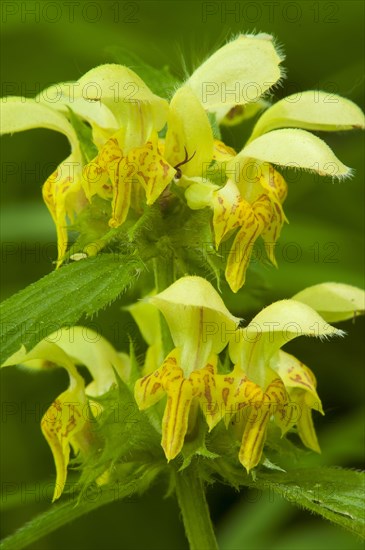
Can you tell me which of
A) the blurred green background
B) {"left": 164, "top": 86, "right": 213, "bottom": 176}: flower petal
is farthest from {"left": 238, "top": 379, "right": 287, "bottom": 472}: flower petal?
the blurred green background

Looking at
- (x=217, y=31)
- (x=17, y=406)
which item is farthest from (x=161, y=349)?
(x=217, y=31)

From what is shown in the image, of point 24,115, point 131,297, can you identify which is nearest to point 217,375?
point 24,115

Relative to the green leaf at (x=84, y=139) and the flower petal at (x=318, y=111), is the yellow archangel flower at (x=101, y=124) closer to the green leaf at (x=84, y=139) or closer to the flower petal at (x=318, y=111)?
the green leaf at (x=84, y=139)

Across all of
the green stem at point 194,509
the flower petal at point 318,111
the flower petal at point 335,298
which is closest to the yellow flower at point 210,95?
the flower petal at point 318,111

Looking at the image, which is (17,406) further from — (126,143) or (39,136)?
A: (126,143)

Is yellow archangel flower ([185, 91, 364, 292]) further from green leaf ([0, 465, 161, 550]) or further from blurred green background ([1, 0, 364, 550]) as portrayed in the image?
blurred green background ([1, 0, 364, 550])

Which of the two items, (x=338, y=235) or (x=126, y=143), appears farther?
(x=338, y=235)

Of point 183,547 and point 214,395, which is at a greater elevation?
point 214,395
